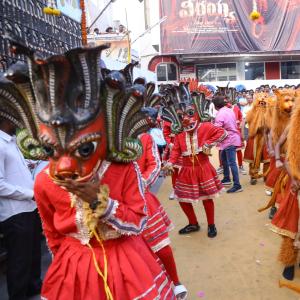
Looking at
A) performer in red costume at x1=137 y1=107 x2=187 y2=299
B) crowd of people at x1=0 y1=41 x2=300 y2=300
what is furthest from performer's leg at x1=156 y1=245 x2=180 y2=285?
crowd of people at x1=0 y1=41 x2=300 y2=300

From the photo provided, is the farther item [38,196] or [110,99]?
[38,196]

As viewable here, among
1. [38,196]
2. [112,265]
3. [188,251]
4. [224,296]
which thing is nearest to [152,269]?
[112,265]

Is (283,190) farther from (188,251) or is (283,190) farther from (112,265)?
(112,265)

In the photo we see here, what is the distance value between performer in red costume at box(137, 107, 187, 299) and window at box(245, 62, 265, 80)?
2101 centimetres

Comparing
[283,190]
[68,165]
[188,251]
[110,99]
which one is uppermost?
[110,99]

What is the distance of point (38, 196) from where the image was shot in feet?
6.14

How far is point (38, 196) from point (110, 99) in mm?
695

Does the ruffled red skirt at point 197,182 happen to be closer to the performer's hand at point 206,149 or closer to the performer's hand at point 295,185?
the performer's hand at point 206,149

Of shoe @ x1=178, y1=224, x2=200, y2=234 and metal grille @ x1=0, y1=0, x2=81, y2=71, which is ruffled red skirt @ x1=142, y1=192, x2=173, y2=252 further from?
metal grille @ x1=0, y1=0, x2=81, y2=71

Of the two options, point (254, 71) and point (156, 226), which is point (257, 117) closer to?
point (156, 226)

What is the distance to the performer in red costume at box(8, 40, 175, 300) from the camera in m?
1.42

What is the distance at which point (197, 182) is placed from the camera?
15.0 feet

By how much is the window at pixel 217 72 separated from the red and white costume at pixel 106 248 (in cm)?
2154

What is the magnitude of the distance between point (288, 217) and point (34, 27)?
16.2ft
